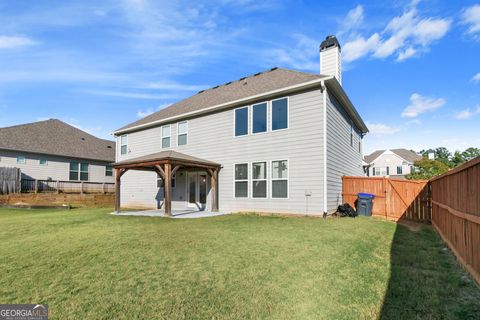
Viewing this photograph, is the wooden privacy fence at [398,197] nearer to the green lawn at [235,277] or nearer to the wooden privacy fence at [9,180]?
the green lawn at [235,277]

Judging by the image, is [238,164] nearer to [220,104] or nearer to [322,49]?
[220,104]

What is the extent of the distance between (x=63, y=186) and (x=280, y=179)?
1839 cm

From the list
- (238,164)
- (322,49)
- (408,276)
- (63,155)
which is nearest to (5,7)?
(238,164)

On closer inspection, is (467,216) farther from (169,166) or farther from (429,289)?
(169,166)

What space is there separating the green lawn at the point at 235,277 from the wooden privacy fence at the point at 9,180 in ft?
49.1

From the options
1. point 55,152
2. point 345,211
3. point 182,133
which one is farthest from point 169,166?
point 55,152

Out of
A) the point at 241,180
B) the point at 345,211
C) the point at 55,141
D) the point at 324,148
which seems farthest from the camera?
the point at 55,141

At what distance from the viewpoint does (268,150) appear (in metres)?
11.4

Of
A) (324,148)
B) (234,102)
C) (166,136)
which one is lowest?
(324,148)

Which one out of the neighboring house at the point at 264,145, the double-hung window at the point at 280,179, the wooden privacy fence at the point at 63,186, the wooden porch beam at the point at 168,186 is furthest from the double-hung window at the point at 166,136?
the wooden privacy fence at the point at 63,186

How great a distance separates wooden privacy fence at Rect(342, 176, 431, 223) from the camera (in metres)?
10.7

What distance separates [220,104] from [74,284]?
10260 millimetres

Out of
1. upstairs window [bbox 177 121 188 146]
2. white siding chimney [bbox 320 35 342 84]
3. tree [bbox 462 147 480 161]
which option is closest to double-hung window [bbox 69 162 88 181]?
upstairs window [bbox 177 121 188 146]

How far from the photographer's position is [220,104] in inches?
501
